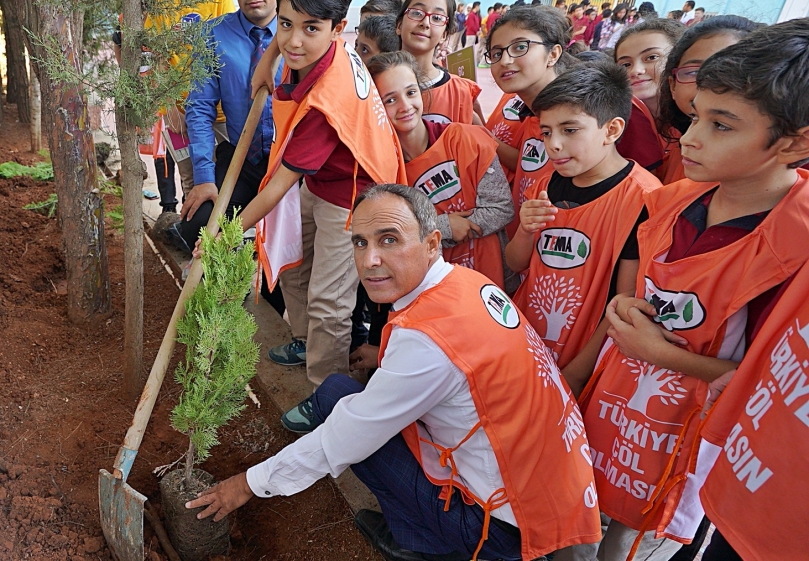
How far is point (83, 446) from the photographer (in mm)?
2496

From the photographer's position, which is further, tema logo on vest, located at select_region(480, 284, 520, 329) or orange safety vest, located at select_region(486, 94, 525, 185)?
orange safety vest, located at select_region(486, 94, 525, 185)

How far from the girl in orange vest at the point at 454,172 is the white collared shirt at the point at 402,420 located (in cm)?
72

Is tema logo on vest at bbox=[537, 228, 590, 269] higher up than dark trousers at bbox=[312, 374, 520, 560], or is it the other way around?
tema logo on vest at bbox=[537, 228, 590, 269]

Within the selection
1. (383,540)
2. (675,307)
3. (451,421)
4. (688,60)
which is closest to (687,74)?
(688,60)

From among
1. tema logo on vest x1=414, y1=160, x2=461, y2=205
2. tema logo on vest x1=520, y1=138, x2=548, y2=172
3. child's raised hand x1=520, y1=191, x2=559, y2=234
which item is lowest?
tema logo on vest x1=414, y1=160, x2=461, y2=205

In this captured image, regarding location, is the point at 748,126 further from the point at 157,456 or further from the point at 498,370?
the point at 157,456

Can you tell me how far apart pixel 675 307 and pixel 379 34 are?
8.42ft

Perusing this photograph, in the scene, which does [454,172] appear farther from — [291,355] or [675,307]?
[291,355]

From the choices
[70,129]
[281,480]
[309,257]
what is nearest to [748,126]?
[281,480]

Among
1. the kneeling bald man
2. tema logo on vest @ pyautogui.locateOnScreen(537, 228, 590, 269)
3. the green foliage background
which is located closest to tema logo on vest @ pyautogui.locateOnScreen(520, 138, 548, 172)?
tema logo on vest @ pyautogui.locateOnScreen(537, 228, 590, 269)

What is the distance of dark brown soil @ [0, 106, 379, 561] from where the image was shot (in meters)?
2.15

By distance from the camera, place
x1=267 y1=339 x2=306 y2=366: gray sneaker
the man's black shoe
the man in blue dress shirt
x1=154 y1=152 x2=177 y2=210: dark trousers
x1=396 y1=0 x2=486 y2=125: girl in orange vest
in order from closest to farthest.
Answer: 1. the man's black shoe
2. x1=396 y1=0 x2=486 y2=125: girl in orange vest
3. the man in blue dress shirt
4. x1=267 y1=339 x2=306 y2=366: gray sneaker
5. x1=154 y1=152 x2=177 y2=210: dark trousers

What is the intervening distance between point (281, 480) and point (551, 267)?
1.33 m

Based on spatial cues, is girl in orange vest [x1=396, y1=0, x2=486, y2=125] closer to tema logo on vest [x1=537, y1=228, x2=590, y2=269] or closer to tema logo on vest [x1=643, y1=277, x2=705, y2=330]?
tema logo on vest [x1=537, y1=228, x2=590, y2=269]
